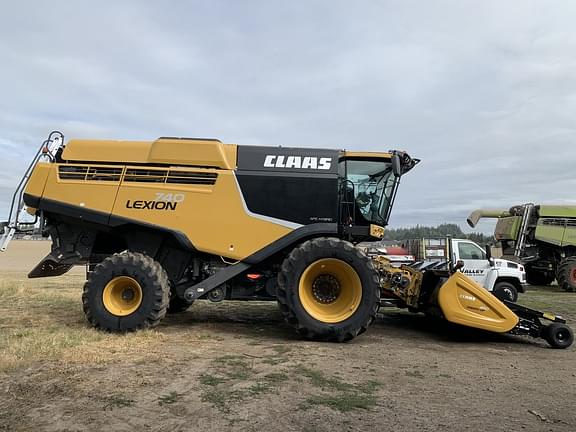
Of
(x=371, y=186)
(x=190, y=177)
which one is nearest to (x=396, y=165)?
(x=371, y=186)

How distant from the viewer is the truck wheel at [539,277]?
836 inches

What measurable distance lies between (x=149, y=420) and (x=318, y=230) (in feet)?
14.6

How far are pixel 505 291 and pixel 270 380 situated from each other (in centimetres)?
1007

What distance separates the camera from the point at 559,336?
7.70 metres

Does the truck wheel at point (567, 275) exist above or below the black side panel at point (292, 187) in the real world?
below

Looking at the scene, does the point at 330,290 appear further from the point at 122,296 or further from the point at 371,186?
the point at 122,296

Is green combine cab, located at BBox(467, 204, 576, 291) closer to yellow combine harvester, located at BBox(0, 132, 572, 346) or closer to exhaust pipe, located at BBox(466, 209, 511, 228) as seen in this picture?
exhaust pipe, located at BBox(466, 209, 511, 228)

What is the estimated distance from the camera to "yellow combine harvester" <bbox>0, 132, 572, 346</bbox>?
768 cm

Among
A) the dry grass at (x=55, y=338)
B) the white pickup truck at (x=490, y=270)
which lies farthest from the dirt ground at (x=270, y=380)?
the white pickup truck at (x=490, y=270)

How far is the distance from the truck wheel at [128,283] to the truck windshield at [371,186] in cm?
356

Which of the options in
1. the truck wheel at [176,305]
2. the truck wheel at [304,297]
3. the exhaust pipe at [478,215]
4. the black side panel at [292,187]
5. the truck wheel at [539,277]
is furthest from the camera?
the exhaust pipe at [478,215]

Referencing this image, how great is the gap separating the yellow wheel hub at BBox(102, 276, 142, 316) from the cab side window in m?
10.1

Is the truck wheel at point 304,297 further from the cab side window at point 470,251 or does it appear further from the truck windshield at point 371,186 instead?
the cab side window at point 470,251

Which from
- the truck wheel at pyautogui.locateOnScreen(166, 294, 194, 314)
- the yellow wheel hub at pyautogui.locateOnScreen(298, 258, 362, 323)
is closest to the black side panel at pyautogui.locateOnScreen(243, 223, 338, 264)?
the yellow wheel hub at pyautogui.locateOnScreen(298, 258, 362, 323)
